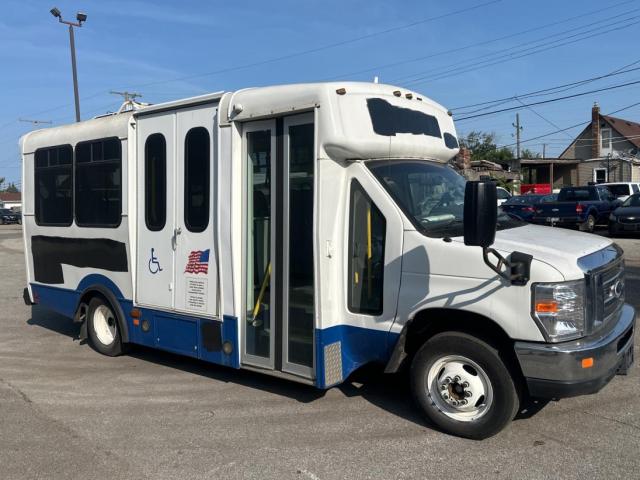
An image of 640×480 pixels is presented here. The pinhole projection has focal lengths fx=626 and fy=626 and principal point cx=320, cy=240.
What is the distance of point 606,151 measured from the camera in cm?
5172

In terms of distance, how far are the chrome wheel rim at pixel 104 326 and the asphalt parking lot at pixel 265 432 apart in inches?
24.0

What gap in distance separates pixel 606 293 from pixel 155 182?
14.1 feet

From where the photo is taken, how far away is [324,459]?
14.2 feet

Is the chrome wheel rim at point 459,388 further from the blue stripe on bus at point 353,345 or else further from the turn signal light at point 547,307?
the turn signal light at point 547,307

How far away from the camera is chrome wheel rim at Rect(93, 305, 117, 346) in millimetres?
7285

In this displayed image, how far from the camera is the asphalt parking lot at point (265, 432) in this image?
165 inches

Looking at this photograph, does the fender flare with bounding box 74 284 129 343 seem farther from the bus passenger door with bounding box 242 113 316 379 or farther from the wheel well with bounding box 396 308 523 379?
the wheel well with bounding box 396 308 523 379

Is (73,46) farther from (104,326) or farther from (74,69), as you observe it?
(104,326)

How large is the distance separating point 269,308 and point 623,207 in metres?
17.6

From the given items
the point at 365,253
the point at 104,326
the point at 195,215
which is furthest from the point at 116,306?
the point at 365,253

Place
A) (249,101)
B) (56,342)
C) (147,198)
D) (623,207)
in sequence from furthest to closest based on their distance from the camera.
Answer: (623,207), (56,342), (147,198), (249,101)

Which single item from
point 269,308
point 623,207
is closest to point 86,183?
point 269,308

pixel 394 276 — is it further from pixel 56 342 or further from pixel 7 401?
pixel 56 342

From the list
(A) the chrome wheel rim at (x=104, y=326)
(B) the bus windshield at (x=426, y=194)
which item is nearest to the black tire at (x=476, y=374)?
(B) the bus windshield at (x=426, y=194)
